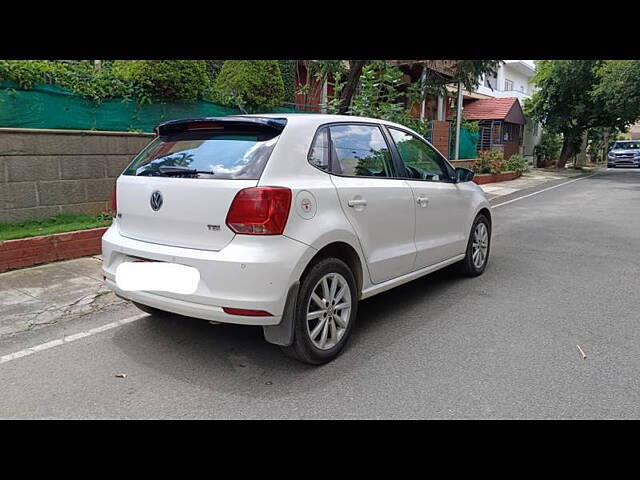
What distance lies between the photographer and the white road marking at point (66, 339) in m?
3.63

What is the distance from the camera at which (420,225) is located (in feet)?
14.8

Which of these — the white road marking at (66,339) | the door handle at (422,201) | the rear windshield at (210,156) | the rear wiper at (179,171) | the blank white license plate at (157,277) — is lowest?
the white road marking at (66,339)

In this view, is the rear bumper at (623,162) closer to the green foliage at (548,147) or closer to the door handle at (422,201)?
the green foliage at (548,147)

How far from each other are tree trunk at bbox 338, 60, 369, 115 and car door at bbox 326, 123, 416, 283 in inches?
283

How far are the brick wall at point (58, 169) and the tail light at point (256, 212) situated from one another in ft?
14.5

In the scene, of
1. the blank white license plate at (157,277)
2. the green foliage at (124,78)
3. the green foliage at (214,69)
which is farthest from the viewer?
the green foliage at (214,69)

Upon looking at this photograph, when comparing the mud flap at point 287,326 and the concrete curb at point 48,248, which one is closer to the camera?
the mud flap at point 287,326

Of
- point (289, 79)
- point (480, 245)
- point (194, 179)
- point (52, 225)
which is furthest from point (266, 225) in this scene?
point (289, 79)

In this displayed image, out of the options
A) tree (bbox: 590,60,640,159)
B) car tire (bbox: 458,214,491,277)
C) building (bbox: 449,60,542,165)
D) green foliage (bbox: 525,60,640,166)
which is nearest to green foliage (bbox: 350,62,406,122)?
car tire (bbox: 458,214,491,277)

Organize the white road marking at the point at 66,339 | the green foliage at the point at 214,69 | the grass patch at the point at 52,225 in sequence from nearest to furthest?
the white road marking at the point at 66,339
the grass patch at the point at 52,225
the green foliage at the point at 214,69

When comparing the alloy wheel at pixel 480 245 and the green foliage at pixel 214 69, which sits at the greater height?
the green foliage at pixel 214 69

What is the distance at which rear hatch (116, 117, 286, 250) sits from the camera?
3139 mm

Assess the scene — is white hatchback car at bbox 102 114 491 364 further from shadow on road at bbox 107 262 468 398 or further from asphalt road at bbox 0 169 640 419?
asphalt road at bbox 0 169 640 419

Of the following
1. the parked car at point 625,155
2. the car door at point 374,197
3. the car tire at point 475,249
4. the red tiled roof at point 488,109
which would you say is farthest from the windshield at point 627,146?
the car door at point 374,197
